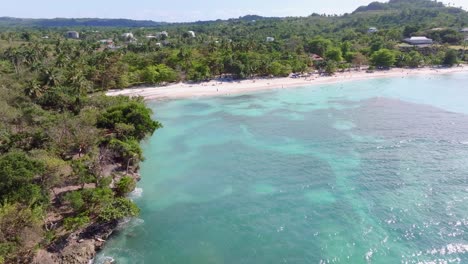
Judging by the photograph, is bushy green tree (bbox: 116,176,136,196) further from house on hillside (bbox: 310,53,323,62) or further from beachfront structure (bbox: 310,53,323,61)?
beachfront structure (bbox: 310,53,323,61)

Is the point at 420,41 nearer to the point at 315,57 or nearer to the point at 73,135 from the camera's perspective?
the point at 315,57

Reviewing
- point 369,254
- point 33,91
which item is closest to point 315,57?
point 33,91

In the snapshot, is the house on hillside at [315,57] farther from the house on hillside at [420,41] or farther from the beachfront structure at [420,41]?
the beachfront structure at [420,41]

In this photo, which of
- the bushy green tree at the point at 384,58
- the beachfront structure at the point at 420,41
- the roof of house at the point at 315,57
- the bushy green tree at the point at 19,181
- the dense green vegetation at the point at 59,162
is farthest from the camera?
the beachfront structure at the point at 420,41

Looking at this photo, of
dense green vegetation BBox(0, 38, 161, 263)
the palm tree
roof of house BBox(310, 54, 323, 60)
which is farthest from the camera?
roof of house BBox(310, 54, 323, 60)

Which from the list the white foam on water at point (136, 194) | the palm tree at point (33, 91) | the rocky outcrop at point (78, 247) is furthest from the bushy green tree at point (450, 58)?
the rocky outcrop at point (78, 247)

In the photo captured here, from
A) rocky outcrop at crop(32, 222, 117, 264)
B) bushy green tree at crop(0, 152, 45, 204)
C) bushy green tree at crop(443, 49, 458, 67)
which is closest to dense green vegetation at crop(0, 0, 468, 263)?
bushy green tree at crop(0, 152, 45, 204)

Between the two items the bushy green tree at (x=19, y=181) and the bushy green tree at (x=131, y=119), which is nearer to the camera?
the bushy green tree at (x=19, y=181)
